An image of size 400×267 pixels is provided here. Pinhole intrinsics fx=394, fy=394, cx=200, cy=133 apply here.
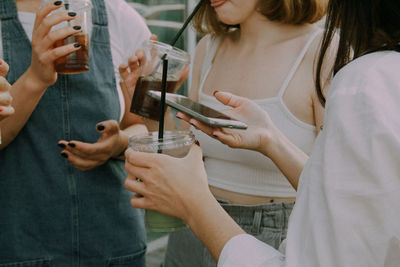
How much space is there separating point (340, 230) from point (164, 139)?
19.3 inches

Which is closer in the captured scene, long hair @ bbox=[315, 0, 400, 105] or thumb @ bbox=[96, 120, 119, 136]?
long hair @ bbox=[315, 0, 400, 105]

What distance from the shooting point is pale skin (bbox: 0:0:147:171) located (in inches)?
45.2

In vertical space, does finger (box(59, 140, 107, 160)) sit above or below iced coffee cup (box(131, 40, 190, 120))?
below

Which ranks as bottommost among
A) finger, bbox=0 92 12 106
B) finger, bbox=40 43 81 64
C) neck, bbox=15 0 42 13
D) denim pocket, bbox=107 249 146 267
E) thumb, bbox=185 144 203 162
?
denim pocket, bbox=107 249 146 267

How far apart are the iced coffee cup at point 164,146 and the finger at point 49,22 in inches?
17.3

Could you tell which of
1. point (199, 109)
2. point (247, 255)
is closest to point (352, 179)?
point (247, 255)

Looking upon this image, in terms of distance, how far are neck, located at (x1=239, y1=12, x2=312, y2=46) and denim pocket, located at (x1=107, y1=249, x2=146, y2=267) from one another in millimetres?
947

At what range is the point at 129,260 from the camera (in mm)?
1478

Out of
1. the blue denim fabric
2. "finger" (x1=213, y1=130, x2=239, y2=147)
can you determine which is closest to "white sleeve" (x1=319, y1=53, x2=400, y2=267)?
"finger" (x1=213, y1=130, x2=239, y2=147)

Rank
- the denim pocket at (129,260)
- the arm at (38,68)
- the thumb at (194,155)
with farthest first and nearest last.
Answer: the denim pocket at (129,260), the arm at (38,68), the thumb at (194,155)

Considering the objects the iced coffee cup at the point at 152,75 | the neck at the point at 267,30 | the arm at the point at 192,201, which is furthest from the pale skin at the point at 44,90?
the neck at the point at 267,30

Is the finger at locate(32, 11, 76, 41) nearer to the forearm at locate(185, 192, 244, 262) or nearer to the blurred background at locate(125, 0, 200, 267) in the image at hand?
the forearm at locate(185, 192, 244, 262)

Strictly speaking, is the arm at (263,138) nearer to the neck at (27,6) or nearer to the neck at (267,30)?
the neck at (267,30)

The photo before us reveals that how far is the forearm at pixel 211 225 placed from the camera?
0.82m
